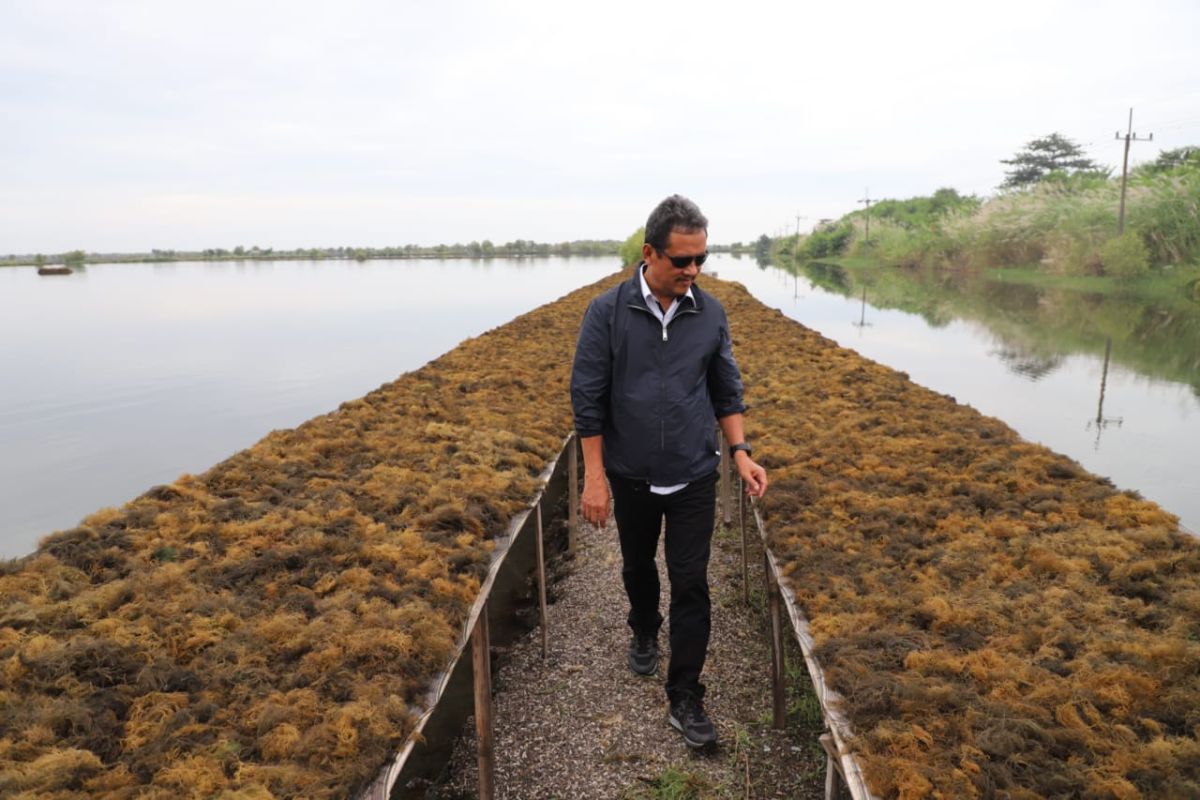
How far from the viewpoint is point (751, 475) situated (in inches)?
103

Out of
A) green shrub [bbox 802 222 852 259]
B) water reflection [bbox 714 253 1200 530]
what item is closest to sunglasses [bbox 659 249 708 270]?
water reflection [bbox 714 253 1200 530]

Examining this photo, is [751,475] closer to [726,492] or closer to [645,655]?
[645,655]

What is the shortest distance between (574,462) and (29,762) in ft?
12.6

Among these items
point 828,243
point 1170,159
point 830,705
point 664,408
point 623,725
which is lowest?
point 623,725

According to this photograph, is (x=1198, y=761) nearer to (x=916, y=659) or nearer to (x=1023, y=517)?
(x=916, y=659)

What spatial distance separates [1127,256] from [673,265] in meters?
30.5

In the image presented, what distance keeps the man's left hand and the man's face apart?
2.22 feet

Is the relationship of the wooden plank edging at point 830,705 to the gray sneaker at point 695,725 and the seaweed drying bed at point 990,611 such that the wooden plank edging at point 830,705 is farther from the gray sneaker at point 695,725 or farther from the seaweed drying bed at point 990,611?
the gray sneaker at point 695,725

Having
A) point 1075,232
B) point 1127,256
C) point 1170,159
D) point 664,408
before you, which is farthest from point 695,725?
point 1170,159

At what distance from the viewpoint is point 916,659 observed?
2.26m

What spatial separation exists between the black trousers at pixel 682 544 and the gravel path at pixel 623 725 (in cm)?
33

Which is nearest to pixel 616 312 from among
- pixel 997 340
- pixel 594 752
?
pixel 594 752

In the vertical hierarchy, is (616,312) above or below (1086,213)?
below

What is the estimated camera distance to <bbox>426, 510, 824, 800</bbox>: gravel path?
2.76 m
